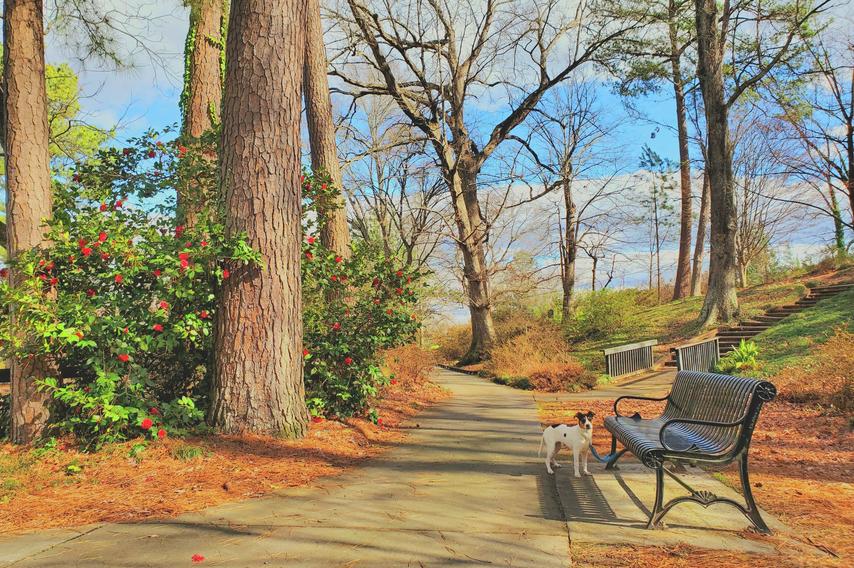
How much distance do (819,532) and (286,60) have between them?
22.4ft

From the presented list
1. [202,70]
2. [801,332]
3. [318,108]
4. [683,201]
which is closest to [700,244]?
[683,201]

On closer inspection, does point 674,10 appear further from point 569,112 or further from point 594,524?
point 594,524

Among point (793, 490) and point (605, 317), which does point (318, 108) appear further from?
point (605, 317)

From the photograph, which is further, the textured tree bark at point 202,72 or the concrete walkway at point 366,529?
the textured tree bark at point 202,72

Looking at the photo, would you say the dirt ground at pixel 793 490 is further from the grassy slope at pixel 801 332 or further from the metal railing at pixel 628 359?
the metal railing at pixel 628 359

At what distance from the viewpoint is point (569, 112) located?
25.7 meters

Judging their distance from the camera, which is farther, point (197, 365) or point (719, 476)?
point (197, 365)

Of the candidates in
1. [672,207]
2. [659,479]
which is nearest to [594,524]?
[659,479]

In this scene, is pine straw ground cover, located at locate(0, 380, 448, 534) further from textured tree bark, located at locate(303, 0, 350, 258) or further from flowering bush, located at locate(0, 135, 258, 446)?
textured tree bark, located at locate(303, 0, 350, 258)

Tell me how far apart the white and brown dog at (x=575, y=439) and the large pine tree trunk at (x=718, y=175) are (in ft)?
55.8

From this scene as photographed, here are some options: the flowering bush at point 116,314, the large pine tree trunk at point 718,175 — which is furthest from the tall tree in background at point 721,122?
the flowering bush at point 116,314

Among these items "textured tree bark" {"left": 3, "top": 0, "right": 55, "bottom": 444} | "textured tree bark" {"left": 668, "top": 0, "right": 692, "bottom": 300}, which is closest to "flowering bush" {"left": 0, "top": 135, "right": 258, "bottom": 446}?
"textured tree bark" {"left": 3, "top": 0, "right": 55, "bottom": 444}

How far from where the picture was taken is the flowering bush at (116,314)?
231 inches

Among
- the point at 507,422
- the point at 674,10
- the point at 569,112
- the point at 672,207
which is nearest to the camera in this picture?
the point at 507,422
